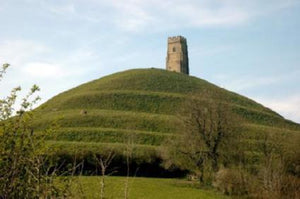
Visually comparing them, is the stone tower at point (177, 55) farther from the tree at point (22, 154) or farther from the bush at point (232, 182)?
the tree at point (22, 154)

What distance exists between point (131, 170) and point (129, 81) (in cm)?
5178

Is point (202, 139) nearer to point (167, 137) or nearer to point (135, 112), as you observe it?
point (167, 137)

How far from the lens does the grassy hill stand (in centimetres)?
6326

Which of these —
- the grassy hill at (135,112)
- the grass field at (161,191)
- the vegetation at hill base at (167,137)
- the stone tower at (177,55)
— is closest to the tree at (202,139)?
the vegetation at hill base at (167,137)

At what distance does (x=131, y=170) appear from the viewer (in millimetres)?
55031

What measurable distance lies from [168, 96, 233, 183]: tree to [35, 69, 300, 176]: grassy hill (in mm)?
3886

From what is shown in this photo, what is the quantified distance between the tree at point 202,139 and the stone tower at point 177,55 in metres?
72.3

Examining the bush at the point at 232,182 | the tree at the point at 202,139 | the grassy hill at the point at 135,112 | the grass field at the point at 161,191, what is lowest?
the grass field at the point at 161,191

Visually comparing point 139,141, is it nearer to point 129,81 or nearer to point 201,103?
point 201,103

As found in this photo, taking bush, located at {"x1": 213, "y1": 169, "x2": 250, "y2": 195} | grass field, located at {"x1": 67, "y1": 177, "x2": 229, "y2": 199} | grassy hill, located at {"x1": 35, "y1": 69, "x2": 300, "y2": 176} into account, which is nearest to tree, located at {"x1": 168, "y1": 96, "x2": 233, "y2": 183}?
grass field, located at {"x1": 67, "y1": 177, "x2": 229, "y2": 199}

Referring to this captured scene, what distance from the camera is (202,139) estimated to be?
45438 millimetres

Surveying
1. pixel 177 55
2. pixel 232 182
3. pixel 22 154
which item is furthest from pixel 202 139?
pixel 177 55

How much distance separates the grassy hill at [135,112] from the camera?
208ft

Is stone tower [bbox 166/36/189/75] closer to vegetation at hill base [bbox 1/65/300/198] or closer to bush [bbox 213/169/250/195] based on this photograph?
vegetation at hill base [bbox 1/65/300/198]
